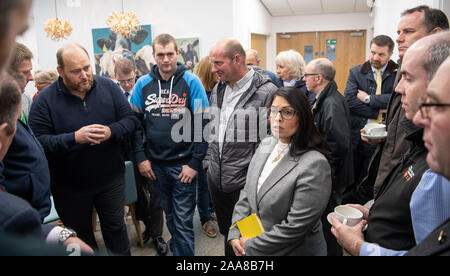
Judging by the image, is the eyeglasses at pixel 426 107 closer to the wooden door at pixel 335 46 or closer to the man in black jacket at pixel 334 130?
the man in black jacket at pixel 334 130

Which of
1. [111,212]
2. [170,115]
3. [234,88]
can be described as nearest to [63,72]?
[170,115]

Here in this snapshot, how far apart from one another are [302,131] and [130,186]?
1.69m

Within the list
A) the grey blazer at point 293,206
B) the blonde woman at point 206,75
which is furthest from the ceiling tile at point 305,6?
the grey blazer at point 293,206

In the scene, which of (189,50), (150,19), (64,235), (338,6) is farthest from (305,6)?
(64,235)

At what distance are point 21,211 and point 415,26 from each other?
2.20 m

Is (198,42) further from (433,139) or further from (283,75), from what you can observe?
(433,139)

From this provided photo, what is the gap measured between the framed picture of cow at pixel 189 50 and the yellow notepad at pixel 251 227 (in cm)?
471

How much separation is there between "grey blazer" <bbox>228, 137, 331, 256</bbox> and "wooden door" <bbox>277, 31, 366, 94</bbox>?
289 inches

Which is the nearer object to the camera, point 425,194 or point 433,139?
point 433,139

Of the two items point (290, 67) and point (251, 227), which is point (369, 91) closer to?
point (290, 67)

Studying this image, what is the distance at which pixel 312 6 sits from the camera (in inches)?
279

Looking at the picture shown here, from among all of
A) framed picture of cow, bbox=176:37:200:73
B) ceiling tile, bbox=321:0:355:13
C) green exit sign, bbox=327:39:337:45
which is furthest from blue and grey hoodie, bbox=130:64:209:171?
green exit sign, bbox=327:39:337:45

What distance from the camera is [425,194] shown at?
0.90 metres

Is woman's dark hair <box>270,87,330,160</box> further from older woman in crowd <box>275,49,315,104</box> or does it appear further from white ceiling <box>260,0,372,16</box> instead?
white ceiling <box>260,0,372,16</box>
